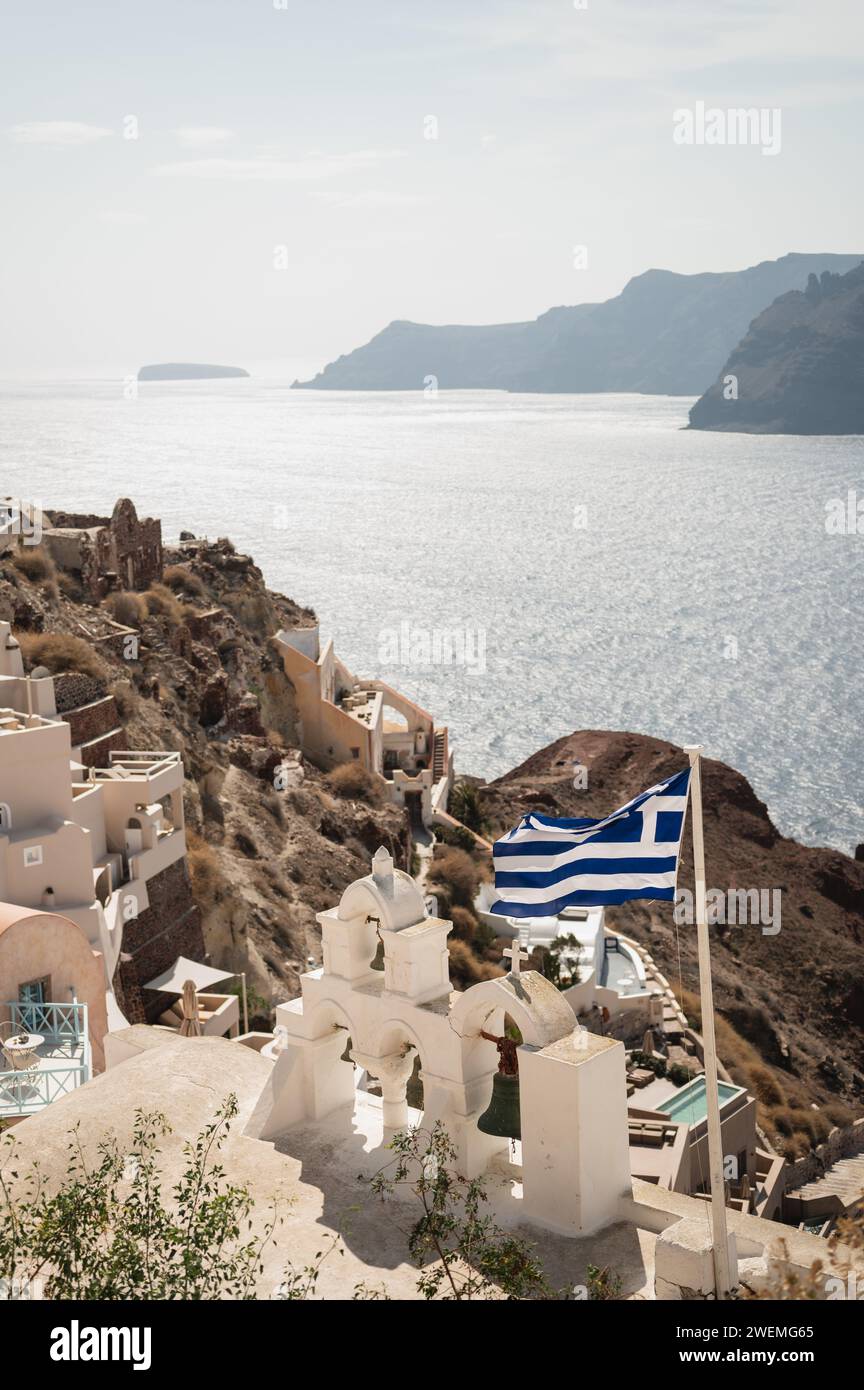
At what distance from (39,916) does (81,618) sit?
930 inches

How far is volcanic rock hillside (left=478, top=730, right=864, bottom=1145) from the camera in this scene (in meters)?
54.1

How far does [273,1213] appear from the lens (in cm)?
1200

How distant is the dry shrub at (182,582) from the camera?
176ft

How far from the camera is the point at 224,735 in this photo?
4681cm

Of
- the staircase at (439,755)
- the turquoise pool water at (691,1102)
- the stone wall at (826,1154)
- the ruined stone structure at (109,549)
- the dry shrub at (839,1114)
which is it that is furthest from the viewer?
the staircase at (439,755)

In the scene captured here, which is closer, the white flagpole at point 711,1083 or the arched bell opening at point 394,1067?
the white flagpole at point 711,1083

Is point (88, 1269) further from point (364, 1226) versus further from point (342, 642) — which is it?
point (342, 642)

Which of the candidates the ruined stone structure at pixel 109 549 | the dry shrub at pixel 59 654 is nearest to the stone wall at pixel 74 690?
the dry shrub at pixel 59 654

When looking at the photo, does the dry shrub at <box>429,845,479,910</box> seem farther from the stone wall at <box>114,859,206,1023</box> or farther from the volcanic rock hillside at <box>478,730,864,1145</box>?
the stone wall at <box>114,859,206,1023</box>

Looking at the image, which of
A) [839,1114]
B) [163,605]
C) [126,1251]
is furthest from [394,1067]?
[839,1114]

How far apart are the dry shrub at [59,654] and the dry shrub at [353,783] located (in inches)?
644

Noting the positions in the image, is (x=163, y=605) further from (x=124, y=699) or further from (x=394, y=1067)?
(x=394, y=1067)

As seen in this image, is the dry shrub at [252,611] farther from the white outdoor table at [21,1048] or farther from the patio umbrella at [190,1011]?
the white outdoor table at [21,1048]

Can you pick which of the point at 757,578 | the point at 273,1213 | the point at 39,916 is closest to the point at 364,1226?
the point at 273,1213
